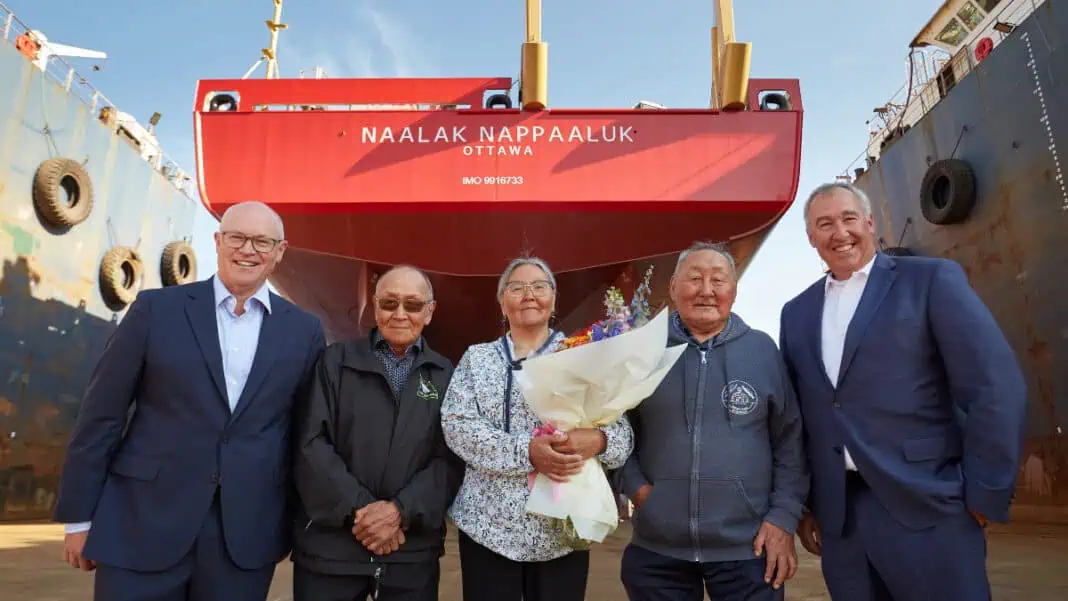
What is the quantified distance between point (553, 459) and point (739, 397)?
599 millimetres

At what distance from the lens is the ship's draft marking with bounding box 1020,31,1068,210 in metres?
6.31

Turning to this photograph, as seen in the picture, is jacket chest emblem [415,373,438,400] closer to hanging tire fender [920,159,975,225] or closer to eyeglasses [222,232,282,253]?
eyeglasses [222,232,282,253]

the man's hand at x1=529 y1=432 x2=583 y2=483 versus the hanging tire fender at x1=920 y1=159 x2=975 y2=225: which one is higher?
the hanging tire fender at x1=920 y1=159 x2=975 y2=225

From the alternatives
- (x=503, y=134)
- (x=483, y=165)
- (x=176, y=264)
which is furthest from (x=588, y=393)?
(x=176, y=264)

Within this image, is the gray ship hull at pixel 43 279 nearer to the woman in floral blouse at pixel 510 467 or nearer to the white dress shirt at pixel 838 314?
the woman in floral blouse at pixel 510 467

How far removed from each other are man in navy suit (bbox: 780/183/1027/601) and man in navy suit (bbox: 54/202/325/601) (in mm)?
1678

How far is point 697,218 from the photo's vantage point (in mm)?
5137

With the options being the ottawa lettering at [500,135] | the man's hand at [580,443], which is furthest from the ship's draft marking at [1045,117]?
the man's hand at [580,443]

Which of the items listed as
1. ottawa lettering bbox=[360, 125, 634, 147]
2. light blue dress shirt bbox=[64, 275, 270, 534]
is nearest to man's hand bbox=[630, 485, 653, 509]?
light blue dress shirt bbox=[64, 275, 270, 534]

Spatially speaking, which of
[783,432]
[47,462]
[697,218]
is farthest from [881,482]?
[47,462]

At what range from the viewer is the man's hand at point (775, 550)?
179 centimetres

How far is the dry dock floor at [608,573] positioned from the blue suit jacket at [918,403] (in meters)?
1.89

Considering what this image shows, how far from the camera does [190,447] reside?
5.79 feet

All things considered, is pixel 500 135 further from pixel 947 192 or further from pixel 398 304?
pixel 947 192
